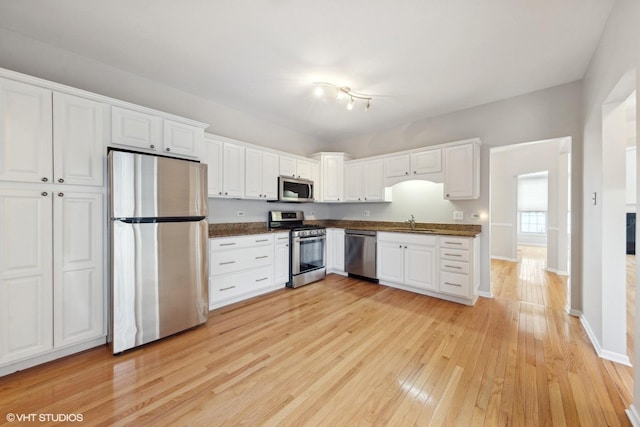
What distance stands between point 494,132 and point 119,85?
4.86 metres

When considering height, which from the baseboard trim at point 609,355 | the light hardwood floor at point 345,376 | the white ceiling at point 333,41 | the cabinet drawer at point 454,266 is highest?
the white ceiling at point 333,41

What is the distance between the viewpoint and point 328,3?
71.6 inches

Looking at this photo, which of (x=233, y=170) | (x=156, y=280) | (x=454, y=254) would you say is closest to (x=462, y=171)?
(x=454, y=254)

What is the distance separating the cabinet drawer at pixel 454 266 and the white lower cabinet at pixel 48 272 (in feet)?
12.9

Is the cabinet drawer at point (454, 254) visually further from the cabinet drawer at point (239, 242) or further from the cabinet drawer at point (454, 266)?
the cabinet drawer at point (239, 242)

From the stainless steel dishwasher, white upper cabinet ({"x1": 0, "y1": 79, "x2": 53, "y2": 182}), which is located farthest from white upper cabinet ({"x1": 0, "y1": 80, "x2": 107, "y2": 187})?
the stainless steel dishwasher

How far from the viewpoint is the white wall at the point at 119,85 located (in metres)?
2.22

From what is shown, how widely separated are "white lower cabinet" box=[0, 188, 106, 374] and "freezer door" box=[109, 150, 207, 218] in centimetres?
29

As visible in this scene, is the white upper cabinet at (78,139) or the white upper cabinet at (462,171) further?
the white upper cabinet at (462,171)

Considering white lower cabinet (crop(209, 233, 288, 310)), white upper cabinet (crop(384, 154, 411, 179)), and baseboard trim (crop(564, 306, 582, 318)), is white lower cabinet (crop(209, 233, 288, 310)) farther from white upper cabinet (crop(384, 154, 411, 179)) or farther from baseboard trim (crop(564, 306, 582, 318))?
baseboard trim (crop(564, 306, 582, 318))

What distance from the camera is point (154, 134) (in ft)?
8.32

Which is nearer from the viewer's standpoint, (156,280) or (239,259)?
(156,280)

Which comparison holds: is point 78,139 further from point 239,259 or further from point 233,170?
point 239,259

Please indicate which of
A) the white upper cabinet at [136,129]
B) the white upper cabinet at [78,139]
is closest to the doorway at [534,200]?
the white upper cabinet at [136,129]
